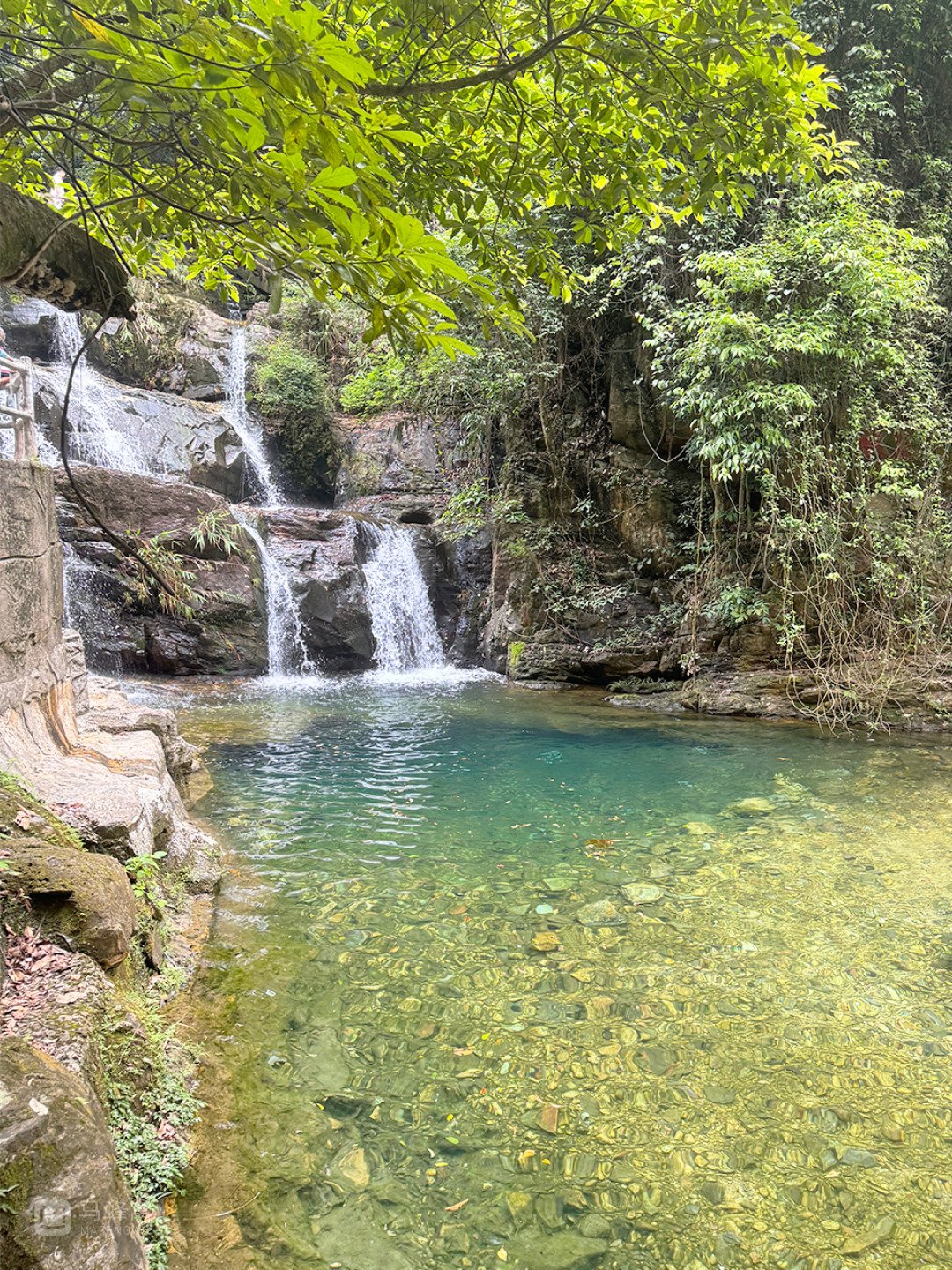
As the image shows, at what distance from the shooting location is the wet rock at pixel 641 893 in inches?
172

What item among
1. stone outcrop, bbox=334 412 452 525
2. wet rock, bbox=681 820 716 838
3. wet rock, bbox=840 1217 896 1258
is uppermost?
stone outcrop, bbox=334 412 452 525

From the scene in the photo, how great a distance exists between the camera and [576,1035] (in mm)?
3109

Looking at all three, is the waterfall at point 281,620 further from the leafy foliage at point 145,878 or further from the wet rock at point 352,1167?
the wet rock at point 352,1167

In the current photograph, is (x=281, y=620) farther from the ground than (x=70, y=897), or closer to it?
farther from the ground

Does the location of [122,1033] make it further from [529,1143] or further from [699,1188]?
[699,1188]

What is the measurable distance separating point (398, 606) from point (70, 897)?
40.0 feet

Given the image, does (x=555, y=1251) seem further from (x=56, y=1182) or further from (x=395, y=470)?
(x=395, y=470)

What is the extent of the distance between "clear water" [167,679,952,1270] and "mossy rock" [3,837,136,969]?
2.25 ft

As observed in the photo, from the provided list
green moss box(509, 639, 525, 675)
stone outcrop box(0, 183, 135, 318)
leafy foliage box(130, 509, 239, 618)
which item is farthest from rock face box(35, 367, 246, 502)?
stone outcrop box(0, 183, 135, 318)

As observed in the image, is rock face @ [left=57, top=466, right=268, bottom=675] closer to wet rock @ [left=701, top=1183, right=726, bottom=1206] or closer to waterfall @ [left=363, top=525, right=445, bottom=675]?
waterfall @ [left=363, top=525, right=445, bottom=675]

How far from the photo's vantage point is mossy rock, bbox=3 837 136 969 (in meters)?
2.47

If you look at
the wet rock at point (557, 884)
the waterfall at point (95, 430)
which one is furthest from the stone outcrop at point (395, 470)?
the wet rock at point (557, 884)

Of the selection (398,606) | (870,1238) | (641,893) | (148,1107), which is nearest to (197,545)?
(398,606)

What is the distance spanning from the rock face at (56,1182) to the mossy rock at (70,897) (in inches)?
31.9
